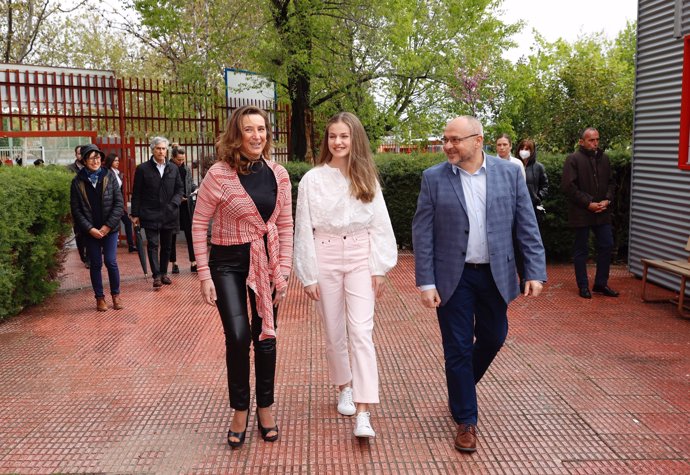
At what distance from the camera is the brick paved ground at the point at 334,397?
434 cm

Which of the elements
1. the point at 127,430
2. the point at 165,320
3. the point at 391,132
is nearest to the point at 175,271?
the point at 165,320

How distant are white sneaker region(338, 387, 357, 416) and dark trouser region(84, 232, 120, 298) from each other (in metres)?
4.45

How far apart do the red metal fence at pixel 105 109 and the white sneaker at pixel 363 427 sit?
32.3 ft

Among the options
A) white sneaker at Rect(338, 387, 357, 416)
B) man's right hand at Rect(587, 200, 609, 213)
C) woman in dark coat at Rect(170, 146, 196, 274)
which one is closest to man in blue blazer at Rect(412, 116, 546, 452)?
white sneaker at Rect(338, 387, 357, 416)

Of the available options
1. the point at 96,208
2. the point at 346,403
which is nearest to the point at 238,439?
the point at 346,403

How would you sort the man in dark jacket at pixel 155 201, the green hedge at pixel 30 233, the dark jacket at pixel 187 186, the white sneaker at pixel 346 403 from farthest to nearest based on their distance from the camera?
the dark jacket at pixel 187 186, the man in dark jacket at pixel 155 201, the green hedge at pixel 30 233, the white sneaker at pixel 346 403

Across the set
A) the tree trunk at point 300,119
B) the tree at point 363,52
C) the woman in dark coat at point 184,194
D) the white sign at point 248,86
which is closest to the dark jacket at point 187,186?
the woman in dark coat at point 184,194

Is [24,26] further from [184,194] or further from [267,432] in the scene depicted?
[267,432]

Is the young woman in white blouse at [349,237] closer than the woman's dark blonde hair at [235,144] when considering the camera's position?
No

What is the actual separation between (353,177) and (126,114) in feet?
35.3

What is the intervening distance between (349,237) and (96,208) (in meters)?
4.86

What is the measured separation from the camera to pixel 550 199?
38.2ft

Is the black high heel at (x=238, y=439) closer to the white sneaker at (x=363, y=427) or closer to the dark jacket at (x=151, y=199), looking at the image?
the white sneaker at (x=363, y=427)

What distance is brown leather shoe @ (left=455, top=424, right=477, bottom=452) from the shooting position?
438 centimetres
